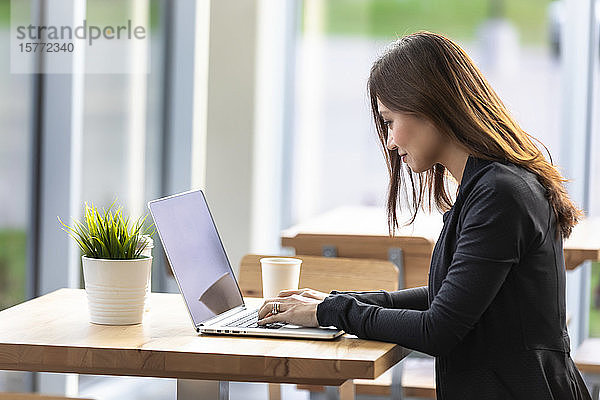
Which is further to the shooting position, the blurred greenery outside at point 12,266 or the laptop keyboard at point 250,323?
the blurred greenery outside at point 12,266

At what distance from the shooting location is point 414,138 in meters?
1.89

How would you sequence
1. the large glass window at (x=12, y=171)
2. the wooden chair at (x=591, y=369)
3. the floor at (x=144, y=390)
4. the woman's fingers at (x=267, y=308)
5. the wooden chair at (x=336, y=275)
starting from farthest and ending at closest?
the floor at (x=144, y=390), the large glass window at (x=12, y=171), the wooden chair at (x=591, y=369), the wooden chair at (x=336, y=275), the woman's fingers at (x=267, y=308)

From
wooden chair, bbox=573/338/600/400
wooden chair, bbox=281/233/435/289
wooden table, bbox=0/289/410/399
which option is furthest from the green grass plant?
wooden chair, bbox=573/338/600/400

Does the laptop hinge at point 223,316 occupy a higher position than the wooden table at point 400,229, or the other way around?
the wooden table at point 400,229

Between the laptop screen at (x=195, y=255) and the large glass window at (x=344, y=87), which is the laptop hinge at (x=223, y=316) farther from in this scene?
the large glass window at (x=344, y=87)

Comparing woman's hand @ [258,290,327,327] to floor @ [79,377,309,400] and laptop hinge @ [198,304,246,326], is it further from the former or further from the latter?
floor @ [79,377,309,400]

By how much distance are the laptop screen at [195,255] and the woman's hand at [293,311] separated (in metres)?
0.12

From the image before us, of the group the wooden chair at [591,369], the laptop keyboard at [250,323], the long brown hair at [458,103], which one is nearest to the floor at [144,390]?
the wooden chair at [591,369]

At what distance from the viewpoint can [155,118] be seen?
164 inches

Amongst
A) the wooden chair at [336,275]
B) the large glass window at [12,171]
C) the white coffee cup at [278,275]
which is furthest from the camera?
the large glass window at [12,171]

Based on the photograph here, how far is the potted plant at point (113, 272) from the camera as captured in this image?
6.20ft

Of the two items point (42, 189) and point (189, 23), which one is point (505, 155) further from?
point (189, 23)

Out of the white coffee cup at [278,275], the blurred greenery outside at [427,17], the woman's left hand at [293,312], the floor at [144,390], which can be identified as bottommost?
the floor at [144,390]

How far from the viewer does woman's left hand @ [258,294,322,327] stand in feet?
6.01
